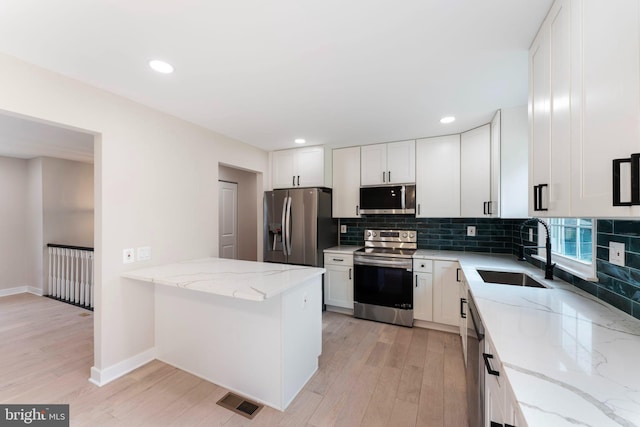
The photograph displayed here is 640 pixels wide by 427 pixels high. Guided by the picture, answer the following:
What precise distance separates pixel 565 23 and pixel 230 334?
261 cm

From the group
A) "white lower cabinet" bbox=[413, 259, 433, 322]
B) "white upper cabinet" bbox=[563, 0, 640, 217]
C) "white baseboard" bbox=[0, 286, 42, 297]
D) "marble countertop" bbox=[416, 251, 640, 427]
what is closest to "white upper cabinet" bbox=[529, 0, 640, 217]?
"white upper cabinet" bbox=[563, 0, 640, 217]

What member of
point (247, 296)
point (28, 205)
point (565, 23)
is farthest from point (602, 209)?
point (28, 205)

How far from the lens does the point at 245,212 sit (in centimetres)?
461

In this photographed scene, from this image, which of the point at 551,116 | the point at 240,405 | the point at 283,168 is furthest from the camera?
the point at 283,168

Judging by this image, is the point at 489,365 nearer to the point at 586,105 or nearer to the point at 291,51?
the point at 586,105

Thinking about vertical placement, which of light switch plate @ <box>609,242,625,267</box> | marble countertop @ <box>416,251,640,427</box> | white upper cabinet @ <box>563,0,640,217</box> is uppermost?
white upper cabinet @ <box>563,0,640,217</box>

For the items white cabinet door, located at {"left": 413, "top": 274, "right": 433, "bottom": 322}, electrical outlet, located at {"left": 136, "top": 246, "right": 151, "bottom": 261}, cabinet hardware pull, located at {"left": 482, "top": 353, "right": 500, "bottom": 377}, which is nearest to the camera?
cabinet hardware pull, located at {"left": 482, "top": 353, "right": 500, "bottom": 377}

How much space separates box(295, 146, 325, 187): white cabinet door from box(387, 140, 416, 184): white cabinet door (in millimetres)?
925

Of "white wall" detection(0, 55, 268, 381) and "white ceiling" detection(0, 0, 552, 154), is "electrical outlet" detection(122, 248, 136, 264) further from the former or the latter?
"white ceiling" detection(0, 0, 552, 154)

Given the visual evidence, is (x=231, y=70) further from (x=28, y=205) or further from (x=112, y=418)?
(x=28, y=205)

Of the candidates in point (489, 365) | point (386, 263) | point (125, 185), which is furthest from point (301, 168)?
point (489, 365)

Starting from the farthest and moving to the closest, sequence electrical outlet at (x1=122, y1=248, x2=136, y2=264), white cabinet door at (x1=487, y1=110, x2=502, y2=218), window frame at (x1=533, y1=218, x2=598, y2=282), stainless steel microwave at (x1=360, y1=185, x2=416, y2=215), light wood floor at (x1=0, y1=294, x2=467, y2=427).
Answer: stainless steel microwave at (x1=360, y1=185, x2=416, y2=215) → white cabinet door at (x1=487, y1=110, x2=502, y2=218) → electrical outlet at (x1=122, y1=248, x2=136, y2=264) → light wood floor at (x1=0, y1=294, x2=467, y2=427) → window frame at (x1=533, y1=218, x2=598, y2=282)

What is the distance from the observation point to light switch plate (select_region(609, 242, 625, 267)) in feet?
4.21

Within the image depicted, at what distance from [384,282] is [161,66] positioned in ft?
9.75
